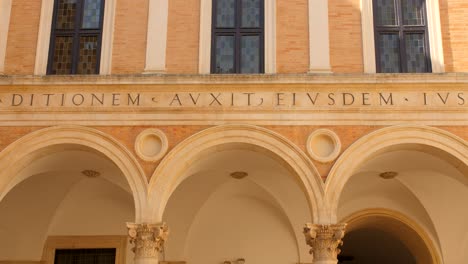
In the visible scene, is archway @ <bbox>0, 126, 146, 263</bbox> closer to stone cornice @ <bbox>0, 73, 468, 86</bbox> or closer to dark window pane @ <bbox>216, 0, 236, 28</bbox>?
stone cornice @ <bbox>0, 73, 468, 86</bbox>

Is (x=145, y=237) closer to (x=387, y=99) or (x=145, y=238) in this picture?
(x=145, y=238)

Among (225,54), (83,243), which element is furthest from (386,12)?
(83,243)

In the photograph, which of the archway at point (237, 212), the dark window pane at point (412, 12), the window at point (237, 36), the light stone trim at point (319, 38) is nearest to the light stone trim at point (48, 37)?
the window at point (237, 36)

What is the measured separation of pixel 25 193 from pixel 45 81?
3.50m

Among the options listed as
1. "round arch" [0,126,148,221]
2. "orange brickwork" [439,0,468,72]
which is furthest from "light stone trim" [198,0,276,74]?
"orange brickwork" [439,0,468,72]

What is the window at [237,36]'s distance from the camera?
1586 centimetres

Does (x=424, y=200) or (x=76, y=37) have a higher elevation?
(x=76, y=37)

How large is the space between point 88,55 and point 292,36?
14.7 feet

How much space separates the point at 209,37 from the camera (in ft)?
52.3

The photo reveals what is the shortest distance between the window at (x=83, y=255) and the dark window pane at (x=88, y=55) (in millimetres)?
4723

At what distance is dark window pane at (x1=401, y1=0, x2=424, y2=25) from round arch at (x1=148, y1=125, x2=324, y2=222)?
13.4 ft

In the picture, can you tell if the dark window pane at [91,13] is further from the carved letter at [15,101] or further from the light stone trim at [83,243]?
the light stone trim at [83,243]

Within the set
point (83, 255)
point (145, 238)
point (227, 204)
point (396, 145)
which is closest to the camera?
point (145, 238)

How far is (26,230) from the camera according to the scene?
1786 cm
